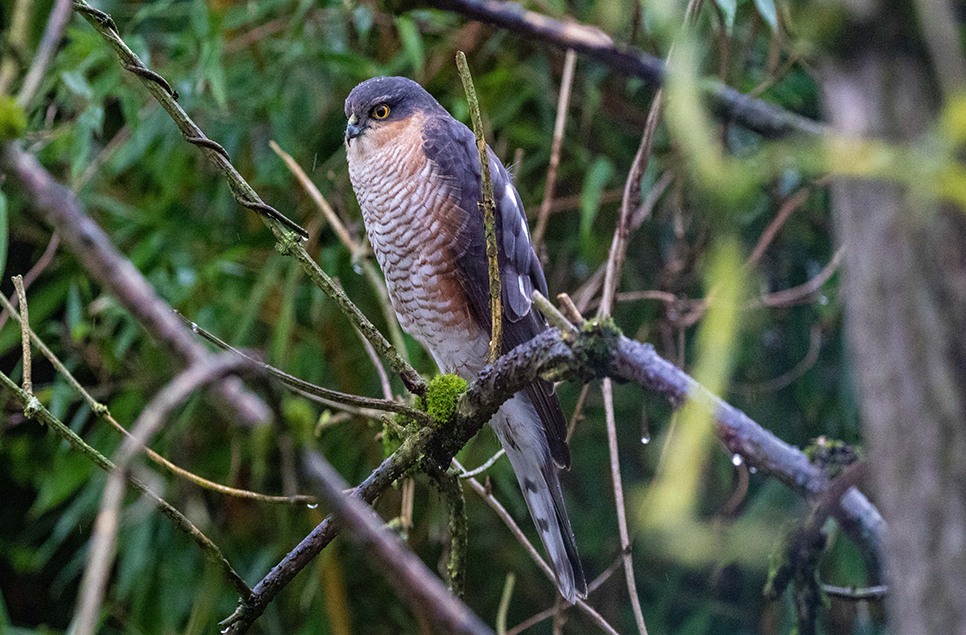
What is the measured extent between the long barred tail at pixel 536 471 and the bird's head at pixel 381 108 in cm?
78

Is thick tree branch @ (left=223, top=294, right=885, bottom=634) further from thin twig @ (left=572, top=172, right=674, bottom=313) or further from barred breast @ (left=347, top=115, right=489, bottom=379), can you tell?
thin twig @ (left=572, top=172, right=674, bottom=313)

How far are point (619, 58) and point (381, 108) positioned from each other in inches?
45.5

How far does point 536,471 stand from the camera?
2.13 metres

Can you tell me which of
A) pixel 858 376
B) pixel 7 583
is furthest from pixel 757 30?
pixel 7 583

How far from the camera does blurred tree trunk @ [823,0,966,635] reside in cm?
67

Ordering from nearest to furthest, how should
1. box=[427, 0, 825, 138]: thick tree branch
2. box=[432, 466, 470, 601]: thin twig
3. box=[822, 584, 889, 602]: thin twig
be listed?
box=[427, 0, 825, 138]: thick tree branch, box=[822, 584, 889, 602]: thin twig, box=[432, 466, 470, 601]: thin twig

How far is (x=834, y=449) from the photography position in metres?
1.45

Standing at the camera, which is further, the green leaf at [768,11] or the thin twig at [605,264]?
A: the thin twig at [605,264]

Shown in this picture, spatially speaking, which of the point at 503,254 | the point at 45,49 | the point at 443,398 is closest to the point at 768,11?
the point at 503,254

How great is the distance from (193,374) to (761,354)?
2678 millimetres

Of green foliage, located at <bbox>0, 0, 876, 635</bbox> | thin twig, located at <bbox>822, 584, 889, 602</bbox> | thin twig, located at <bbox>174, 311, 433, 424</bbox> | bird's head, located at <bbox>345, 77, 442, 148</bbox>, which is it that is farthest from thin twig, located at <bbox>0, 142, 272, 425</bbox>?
green foliage, located at <bbox>0, 0, 876, 635</bbox>

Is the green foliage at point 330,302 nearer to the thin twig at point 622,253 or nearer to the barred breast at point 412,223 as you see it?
the barred breast at point 412,223

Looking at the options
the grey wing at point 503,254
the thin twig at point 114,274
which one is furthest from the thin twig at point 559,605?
the thin twig at point 114,274

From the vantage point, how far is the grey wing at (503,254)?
199 cm
